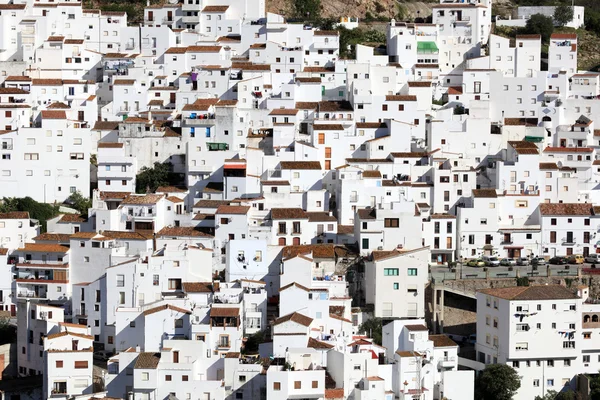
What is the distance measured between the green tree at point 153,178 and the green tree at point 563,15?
992 inches

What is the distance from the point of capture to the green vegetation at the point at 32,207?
196 feet

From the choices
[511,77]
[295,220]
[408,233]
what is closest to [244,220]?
[295,220]

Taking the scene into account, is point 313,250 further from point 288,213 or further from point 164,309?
point 164,309

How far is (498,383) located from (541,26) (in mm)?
29575

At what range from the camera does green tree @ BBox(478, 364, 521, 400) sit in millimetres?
50531

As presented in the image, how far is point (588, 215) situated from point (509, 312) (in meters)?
8.27

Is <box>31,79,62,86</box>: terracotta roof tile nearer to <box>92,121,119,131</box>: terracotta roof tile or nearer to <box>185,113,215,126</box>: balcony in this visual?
<box>92,121,119,131</box>: terracotta roof tile

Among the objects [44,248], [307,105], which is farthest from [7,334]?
[307,105]

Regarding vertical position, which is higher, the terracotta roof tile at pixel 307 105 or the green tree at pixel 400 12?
the green tree at pixel 400 12

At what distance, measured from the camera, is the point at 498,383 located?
166ft

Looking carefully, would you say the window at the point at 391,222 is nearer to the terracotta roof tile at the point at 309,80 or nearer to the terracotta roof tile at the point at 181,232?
the terracotta roof tile at the point at 181,232

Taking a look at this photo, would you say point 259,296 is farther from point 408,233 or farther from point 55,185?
point 55,185

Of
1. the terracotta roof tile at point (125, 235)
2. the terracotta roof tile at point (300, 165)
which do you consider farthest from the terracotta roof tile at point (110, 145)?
the terracotta roof tile at point (300, 165)

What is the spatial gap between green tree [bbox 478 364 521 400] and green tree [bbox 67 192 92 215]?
16611mm
